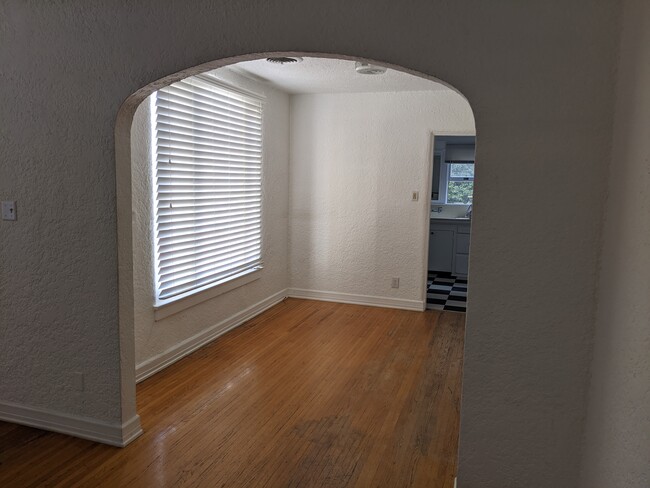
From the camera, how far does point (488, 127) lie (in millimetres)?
1919

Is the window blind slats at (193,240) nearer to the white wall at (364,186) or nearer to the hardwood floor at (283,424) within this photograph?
the hardwood floor at (283,424)

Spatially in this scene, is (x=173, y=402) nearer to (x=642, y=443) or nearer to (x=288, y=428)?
(x=288, y=428)

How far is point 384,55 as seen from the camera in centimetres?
198

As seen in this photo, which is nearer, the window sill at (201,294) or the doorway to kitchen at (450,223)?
the window sill at (201,294)

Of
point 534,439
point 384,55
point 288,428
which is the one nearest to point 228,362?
point 288,428

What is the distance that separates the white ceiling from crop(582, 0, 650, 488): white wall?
2.62m

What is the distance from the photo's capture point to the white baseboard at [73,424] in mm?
2592

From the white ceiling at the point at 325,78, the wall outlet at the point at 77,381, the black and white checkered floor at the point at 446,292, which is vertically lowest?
the black and white checkered floor at the point at 446,292

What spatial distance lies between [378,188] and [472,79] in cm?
350

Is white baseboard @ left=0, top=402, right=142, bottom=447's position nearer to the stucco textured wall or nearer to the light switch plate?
the stucco textured wall

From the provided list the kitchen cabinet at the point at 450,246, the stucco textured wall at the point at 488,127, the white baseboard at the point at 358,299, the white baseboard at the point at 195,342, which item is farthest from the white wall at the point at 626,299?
the kitchen cabinet at the point at 450,246

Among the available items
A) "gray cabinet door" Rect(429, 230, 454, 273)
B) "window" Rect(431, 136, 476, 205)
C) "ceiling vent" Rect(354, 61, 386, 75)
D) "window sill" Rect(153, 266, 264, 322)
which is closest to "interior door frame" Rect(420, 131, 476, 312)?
"ceiling vent" Rect(354, 61, 386, 75)

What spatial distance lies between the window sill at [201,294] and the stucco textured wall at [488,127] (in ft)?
3.53

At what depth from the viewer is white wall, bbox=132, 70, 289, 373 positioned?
332 centimetres
